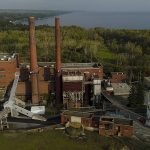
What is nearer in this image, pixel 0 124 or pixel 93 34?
pixel 0 124

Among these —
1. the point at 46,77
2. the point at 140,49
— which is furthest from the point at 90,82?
the point at 140,49

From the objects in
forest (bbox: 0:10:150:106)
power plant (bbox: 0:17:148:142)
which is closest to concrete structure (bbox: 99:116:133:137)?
power plant (bbox: 0:17:148:142)

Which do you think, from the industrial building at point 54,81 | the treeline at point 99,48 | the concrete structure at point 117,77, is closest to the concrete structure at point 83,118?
the industrial building at point 54,81

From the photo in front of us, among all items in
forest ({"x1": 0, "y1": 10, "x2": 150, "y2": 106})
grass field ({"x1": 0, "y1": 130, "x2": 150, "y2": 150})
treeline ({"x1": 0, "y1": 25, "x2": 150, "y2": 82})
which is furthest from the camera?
treeline ({"x1": 0, "y1": 25, "x2": 150, "y2": 82})

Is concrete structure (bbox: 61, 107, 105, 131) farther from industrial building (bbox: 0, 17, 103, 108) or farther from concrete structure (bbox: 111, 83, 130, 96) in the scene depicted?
concrete structure (bbox: 111, 83, 130, 96)

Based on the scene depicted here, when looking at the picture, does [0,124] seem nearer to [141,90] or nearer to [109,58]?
[141,90]

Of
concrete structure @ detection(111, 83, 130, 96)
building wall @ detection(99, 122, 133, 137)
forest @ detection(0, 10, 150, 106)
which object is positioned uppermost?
forest @ detection(0, 10, 150, 106)

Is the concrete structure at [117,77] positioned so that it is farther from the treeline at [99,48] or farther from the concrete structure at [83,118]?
the concrete structure at [83,118]

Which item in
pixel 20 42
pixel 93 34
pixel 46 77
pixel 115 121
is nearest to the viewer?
pixel 115 121
